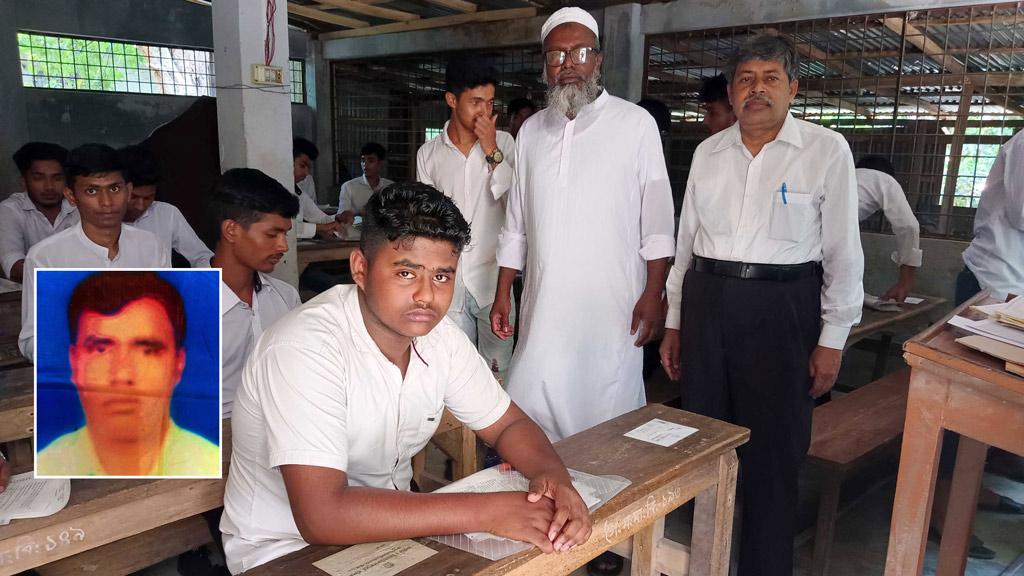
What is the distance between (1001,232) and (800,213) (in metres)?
1.65

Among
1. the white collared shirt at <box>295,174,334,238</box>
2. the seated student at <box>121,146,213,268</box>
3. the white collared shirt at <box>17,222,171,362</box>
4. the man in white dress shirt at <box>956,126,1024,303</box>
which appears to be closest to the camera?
the white collared shirt at <box>17,222,171,362</box>

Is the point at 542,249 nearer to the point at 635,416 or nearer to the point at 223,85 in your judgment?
the point at 635,416

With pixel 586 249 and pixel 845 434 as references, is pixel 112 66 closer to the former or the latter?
pixel 586 249

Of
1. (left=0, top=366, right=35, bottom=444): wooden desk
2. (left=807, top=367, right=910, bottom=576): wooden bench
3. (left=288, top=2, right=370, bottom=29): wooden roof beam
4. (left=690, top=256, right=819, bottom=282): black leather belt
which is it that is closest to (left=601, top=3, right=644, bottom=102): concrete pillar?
(left=288, top=2, right=370, bottom=29): wooden roof beam

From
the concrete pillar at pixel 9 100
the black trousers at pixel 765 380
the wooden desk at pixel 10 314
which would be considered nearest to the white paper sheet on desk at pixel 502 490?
the black trousers at pixel 765 380

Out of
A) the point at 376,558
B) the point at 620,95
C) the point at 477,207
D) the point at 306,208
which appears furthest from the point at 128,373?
the point at 620,95

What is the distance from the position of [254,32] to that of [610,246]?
383cm

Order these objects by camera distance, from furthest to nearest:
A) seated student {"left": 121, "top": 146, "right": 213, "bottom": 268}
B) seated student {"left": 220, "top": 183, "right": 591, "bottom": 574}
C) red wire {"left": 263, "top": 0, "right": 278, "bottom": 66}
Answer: red wire {"left": 263, "top": 0, "right": 278, "bottom": 66}
seated student {"left": 121, "top": 146, "right": 213, "bottom": 268}
seated student {"left": 220, "top": 183, "right": 591, "bottom": 574}

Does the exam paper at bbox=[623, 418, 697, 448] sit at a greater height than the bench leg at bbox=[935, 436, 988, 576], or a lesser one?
greater

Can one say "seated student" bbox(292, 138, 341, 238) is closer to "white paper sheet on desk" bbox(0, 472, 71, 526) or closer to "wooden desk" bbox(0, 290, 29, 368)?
"wooden desk" bbox(0, 290, 29, 368)

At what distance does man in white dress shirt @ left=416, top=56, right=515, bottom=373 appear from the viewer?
119 inches

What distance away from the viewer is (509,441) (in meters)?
1.59

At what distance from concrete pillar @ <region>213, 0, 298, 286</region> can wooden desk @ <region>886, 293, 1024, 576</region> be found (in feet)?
14.6

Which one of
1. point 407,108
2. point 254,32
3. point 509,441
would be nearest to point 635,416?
point 509,441
